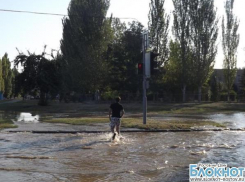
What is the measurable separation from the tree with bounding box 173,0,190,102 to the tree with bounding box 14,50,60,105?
18.7 meters

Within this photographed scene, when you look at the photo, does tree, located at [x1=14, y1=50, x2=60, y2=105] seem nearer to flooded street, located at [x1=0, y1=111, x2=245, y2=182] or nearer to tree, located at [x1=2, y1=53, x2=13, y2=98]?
flooded street, located at [x1=0, y1=111, x2=245, y2=182]

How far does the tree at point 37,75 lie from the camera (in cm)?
4900

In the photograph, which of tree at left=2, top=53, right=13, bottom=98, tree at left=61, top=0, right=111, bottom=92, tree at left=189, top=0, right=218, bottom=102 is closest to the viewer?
tree at left=61, top=0, right=111, bottom=92

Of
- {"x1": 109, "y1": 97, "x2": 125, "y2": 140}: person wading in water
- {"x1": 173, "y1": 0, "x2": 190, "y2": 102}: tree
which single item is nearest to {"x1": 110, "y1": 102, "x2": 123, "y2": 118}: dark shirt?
{"x1": 109, "y1": 97, "x2": 125, "y2": 140}: person wading in water

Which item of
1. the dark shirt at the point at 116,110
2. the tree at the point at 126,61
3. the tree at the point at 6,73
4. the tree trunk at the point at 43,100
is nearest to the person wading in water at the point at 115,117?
the dark shirt at the point at 116,110

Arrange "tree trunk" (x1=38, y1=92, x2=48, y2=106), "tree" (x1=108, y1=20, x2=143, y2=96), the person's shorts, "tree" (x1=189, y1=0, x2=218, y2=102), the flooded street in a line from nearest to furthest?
1. the flooded street
2. the person's shorts
3. "tree trunk" (x1=38, y1=92, x2=48, y2=106)
4. "tree" (x1=189, y1=0, x2=218, y2=102)
5. "tree" (x1=108, y1=20, x2=143, y2=96)

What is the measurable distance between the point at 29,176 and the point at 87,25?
43.6m

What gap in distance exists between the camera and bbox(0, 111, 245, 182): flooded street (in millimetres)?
8976

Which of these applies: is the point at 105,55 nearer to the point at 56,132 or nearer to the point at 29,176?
the point at 56,132

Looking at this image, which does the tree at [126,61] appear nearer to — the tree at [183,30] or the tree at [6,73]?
the tree at [183,30]

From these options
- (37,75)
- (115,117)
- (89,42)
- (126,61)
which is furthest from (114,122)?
(126,61)

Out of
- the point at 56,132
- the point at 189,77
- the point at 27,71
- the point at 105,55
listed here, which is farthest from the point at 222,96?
the point at 56,132

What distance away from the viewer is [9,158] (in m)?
11.1

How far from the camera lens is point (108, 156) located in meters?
11.6
